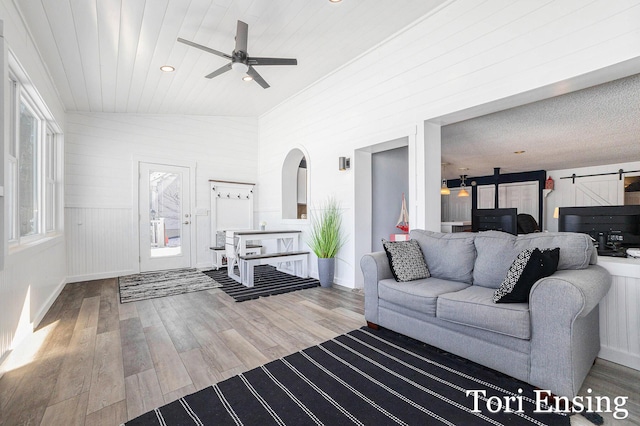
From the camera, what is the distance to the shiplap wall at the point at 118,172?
485cm

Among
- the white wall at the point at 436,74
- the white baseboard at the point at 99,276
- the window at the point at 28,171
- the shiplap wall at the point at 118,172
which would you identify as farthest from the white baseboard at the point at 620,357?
the white baseboard at the point at 99,276

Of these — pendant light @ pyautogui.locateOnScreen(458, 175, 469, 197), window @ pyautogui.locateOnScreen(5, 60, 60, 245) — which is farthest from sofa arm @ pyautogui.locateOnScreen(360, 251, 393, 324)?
pendant light @ pyautogui.locateOnScreen(458, 175, 469, 197)

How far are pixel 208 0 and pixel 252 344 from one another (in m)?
3.06

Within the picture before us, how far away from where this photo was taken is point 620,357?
7.02 feet

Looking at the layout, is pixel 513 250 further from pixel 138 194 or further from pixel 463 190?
pixel 463 190

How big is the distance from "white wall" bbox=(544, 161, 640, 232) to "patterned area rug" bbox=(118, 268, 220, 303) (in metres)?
8.47

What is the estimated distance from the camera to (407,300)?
243 cm

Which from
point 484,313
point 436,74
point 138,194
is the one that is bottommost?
point 484,313

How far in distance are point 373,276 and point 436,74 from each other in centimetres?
227

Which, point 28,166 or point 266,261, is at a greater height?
point 28,166

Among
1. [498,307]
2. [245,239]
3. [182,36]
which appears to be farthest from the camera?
[245,239]

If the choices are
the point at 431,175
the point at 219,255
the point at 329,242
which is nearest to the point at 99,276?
the point at 219,255

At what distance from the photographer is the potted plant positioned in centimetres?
445

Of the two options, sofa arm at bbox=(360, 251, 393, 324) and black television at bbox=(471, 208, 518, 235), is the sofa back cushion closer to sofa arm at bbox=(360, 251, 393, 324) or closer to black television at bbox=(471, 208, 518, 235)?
sofa arm at bbox=(360, 251, 393, 324)
